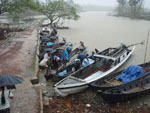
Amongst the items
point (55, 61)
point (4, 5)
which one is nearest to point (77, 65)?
point (55, 61)

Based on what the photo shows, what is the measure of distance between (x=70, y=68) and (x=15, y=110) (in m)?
4.67

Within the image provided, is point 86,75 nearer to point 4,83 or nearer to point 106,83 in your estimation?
point 106,83

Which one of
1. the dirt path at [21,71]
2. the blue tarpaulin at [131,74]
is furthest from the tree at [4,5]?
the blue tarpaulin at [131,74]

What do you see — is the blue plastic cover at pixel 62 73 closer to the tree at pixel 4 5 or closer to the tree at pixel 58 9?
the tree at pixel 4 5

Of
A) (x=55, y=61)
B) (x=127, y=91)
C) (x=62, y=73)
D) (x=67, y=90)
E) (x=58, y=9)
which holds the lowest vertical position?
(x=127, y=91)

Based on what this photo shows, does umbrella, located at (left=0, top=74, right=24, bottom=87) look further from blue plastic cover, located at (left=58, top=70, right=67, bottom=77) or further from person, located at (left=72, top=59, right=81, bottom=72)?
person, located at (left=72, top=59, right=81, bottom=72)

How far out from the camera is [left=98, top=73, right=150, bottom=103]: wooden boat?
25.1ft

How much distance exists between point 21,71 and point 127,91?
6.35 meters

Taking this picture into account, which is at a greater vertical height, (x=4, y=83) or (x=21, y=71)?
(x=4, y=83)

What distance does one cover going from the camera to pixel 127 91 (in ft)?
27.6

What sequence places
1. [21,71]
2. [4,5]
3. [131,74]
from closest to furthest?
[131,74] → [21,71] → [4,5]

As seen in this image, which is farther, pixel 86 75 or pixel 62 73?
pixel 86 75

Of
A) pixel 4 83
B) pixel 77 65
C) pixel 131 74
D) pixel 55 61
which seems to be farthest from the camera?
pixel 55 61

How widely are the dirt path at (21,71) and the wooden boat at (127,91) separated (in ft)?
10.0
